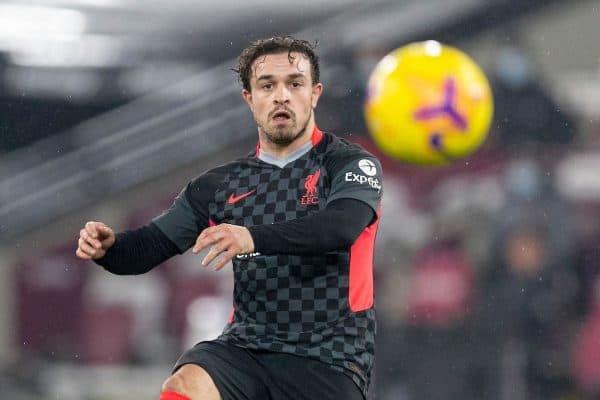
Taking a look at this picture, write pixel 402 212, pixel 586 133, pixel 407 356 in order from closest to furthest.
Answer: pixel 407 356 → pixel 402 212 → pixel 586 133

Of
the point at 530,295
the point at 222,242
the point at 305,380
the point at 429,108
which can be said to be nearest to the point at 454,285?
the point at 530,295

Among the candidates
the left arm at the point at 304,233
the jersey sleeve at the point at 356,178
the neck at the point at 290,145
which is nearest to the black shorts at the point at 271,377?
the left arm at the point at 304,233

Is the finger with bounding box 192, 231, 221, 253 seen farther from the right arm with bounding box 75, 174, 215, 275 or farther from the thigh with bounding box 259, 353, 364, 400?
the right arm with bounding box 75, 174, 215, 275

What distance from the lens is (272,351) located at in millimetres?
3092

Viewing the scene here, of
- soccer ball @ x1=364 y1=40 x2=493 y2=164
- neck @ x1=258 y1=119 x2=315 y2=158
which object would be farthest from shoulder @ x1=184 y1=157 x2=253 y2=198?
soccer ball @ x1=364 y1=40 x2=493 y2=164

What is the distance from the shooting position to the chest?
125 inches

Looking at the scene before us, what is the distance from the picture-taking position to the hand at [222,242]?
258cm

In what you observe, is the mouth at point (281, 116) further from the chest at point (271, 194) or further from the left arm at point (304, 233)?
the left arm at point (304, 233)

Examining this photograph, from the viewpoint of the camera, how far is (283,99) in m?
3.19

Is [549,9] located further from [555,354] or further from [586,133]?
[555,354]

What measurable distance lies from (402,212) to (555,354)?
63.0 inches

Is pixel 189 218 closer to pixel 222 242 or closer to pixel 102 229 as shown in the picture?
pixel 102 229

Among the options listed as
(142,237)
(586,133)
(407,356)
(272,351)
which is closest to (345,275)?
(272,351)

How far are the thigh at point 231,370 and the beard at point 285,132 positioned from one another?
25.8 inches
